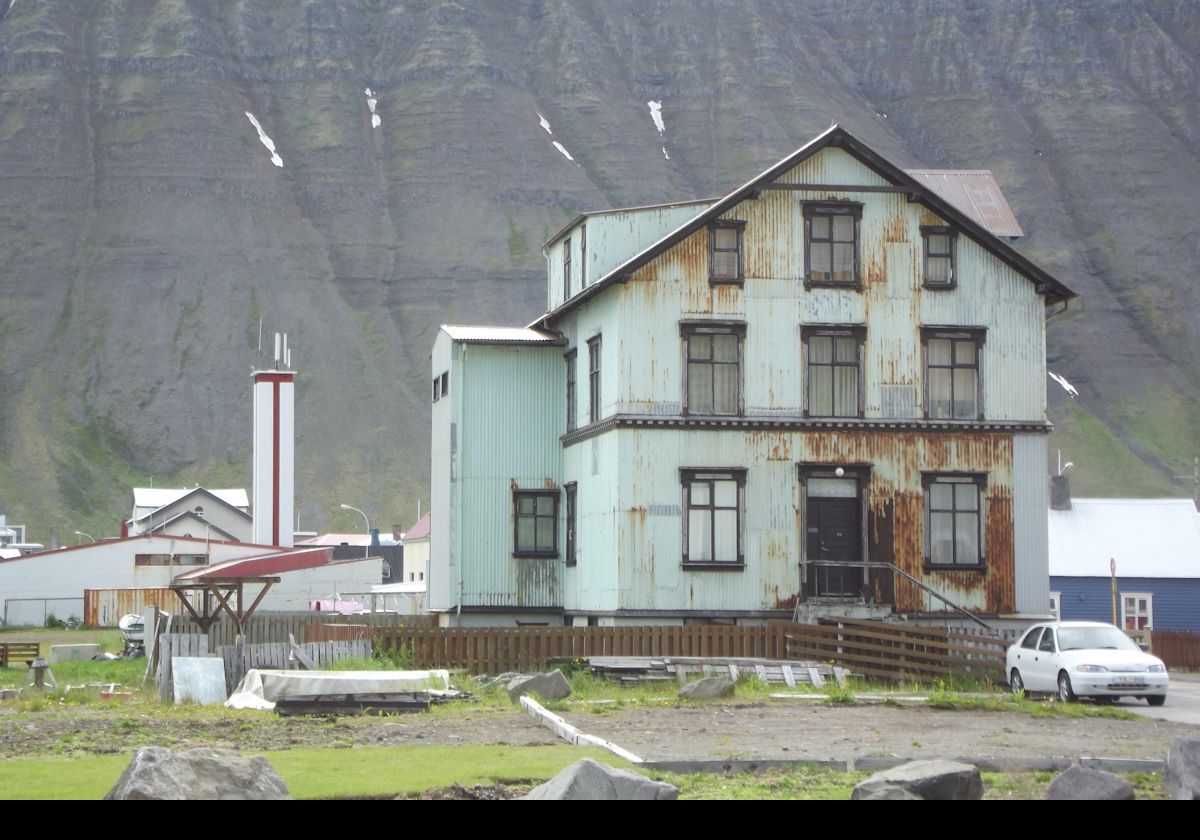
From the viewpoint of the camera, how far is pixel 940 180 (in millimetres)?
49781

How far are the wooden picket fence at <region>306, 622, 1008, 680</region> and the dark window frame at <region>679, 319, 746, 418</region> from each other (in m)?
7.00

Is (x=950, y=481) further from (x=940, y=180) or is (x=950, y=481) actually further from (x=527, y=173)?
(x=527, y=173)

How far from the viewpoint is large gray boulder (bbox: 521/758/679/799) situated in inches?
567

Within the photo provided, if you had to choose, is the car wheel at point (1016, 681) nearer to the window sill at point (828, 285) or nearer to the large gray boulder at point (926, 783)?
the window sill at point (828, 285)

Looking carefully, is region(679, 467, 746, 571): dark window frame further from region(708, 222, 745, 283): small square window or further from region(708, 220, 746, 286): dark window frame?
region(708, 222, 745, 283): small square window

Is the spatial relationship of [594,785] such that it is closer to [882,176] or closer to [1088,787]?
[1088,787]

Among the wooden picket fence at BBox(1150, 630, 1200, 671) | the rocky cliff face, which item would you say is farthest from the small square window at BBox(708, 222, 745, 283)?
the rocky cliff face

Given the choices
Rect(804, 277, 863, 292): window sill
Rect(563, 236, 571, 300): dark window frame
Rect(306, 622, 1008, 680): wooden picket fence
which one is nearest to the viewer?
Rect(306, 622, 1008, 680): wooden picket fence

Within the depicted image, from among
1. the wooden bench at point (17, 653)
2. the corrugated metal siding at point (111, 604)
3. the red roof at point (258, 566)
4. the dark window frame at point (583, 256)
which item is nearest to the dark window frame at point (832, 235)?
the dark window frame at point (583, 256)

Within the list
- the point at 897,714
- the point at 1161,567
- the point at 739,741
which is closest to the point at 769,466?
the point at 897,714

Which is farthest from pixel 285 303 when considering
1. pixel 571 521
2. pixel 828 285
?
pixel 828 285

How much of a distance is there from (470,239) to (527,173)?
15757mm

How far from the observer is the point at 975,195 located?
4931cm

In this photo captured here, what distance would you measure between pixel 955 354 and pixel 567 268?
1135cm
